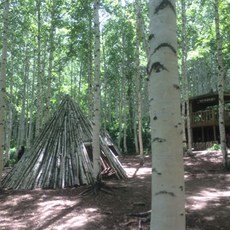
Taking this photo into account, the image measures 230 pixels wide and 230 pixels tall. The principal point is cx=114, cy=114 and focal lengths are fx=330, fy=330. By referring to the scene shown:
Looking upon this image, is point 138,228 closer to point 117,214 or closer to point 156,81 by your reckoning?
point 117,214

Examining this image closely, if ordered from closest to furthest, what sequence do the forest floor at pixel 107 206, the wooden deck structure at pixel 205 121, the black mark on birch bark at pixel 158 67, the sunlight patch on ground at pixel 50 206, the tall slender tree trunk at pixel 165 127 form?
the tall slender tree trunk at pixel 165 127, the black mark on birch bark at pixel 158 67, the forest floor at pixel 107 206, the sunlight patch on ground at pixel 50 206, the wooden deck structure at pixel 205 121

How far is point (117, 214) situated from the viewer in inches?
271

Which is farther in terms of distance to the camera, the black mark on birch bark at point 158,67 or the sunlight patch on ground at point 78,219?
the sunlight patch on ground at point 78,219

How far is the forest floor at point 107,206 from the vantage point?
20.5 ft

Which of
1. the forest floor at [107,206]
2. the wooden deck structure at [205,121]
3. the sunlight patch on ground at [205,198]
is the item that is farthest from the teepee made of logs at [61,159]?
the wooden deck structure at [205,121]

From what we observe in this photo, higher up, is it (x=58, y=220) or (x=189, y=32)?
(x=189, y=32)

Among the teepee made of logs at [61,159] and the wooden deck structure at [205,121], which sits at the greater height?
the wooden deck structure at [205,121]

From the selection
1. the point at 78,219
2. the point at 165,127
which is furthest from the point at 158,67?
the point at 78,219

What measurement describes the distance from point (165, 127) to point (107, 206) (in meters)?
5.57

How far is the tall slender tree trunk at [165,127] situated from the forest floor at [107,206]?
3.63m

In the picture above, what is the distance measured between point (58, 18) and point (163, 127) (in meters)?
15.9

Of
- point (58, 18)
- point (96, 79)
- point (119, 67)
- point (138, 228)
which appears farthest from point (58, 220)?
point (119, 67)

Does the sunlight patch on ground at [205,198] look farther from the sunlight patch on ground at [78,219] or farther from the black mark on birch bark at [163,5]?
the black mark on birch bark at [163,5]

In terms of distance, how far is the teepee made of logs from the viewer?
1079 cm
